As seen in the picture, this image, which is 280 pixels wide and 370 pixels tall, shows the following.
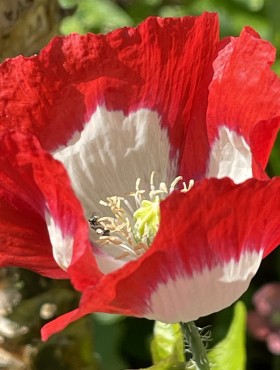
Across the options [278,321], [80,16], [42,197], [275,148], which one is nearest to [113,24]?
[80,16]

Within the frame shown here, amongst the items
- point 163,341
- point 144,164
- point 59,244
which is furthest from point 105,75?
point 163,341

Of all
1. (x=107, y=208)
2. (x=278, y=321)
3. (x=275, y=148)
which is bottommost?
(x=278, y=321)

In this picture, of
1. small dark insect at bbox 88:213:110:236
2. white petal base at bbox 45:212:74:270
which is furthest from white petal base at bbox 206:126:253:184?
white petal base at bbox 45:212:74:270

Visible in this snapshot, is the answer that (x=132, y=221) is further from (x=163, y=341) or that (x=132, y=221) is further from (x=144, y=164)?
(x=163, y=341)

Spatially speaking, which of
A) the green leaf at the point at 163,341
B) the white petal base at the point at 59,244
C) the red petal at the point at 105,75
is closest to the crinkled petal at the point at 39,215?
the white petal base at the point at 59,244

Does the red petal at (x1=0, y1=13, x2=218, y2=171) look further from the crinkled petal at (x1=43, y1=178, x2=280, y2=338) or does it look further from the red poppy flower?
the crinkled petal at (x1=43, y1=178, x2=280, y2=338)

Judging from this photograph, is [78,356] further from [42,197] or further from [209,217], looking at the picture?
[209,217]
